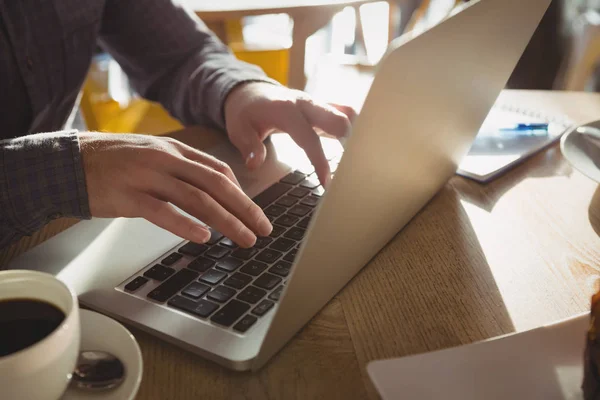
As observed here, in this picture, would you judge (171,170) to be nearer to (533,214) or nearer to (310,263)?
(310,263)

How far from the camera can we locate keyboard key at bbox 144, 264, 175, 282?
452 mm

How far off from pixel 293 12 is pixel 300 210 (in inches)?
46.6

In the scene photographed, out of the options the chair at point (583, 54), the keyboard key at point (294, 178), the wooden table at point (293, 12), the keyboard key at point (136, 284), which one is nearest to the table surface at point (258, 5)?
the wooden table at point (293, 12)

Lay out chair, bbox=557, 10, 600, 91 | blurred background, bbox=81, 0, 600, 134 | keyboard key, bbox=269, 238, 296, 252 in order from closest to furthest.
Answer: keyboard key, bbox=269, 238, 296, 252
blurred background, bbox=81, 0, 600, 134
chair, bbox=557, 10, 600, 91

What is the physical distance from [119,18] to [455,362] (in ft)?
2.75

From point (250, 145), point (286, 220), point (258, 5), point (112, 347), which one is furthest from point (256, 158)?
point (258, 5)

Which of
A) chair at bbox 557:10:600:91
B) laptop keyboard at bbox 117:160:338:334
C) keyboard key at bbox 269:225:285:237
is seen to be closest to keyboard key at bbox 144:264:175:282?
laptop keyboard at bbox 117:160:338:334

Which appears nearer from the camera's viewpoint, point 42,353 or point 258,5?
point 42,353

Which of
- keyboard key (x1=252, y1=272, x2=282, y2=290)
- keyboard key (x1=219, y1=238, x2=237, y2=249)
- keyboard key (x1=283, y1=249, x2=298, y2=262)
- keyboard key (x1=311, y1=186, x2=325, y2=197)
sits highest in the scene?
keyboard key (x1=252, y1=272, x2=282, y2=290)

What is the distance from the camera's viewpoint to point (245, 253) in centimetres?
48

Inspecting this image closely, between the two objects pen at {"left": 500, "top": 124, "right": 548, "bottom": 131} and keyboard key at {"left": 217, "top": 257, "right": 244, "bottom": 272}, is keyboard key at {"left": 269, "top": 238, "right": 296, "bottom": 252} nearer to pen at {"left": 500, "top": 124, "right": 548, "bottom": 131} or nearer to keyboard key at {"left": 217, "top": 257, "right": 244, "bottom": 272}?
keyboard key at {"left": 217, "top": 257, "right": 244, "bottom": 272}

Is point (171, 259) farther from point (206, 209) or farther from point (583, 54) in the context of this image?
point (583, 54)

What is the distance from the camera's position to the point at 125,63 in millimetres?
982

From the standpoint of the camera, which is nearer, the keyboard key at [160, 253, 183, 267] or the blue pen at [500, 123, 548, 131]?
the keyboard key at [160, 253, 183, 267]
